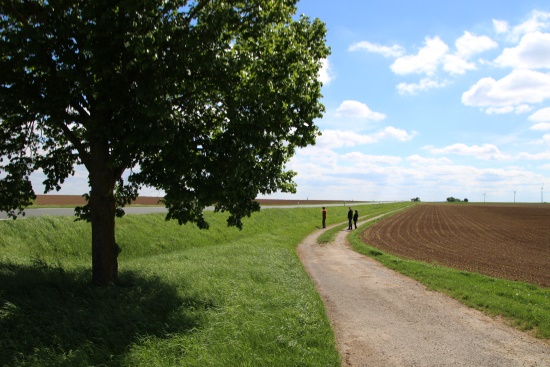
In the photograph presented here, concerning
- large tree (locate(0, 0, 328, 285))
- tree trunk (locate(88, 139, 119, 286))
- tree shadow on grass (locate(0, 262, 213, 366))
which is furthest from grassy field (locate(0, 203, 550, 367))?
large tree (locate(0, 0, 328, 285))

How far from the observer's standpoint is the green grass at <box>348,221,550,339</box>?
368 inches

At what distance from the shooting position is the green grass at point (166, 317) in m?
6.31

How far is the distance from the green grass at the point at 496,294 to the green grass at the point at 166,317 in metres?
4.56

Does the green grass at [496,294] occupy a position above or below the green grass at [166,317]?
below

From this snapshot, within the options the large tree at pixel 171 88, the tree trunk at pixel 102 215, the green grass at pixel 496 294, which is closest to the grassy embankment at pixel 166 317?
the tree trunk at pixel 102 215

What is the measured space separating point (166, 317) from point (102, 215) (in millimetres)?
3717

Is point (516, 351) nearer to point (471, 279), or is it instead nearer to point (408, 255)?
point (471, 279)

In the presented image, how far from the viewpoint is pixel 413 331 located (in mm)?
8703

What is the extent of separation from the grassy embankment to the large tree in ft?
5.82

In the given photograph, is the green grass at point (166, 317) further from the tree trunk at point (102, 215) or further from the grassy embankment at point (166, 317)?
the tree trunk at point (102, 215)

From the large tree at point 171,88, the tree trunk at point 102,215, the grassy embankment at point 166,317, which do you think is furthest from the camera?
the tree trunk at point 102,215

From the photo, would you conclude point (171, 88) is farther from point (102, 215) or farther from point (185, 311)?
point (185, 311)

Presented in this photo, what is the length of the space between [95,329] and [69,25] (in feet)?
21.0

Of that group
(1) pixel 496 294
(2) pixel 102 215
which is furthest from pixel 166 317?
(1) pixel 496 294
